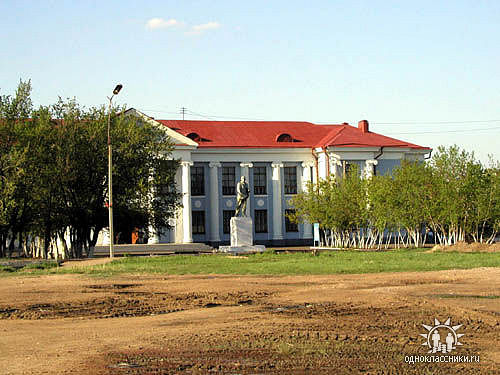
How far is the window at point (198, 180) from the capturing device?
207 ft

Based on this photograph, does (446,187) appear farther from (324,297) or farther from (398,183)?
(324,297)

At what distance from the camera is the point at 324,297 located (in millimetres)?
16719

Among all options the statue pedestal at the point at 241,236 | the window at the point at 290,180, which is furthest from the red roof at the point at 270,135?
the statue pedestal at the point at 241,236

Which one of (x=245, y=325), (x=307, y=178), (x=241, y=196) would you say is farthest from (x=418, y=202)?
(x=245, y=325)

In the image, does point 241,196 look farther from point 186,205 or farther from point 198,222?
point 198,222

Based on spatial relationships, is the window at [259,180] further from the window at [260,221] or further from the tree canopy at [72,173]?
the tree canopy at [72,173]

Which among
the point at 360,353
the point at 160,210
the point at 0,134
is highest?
the point at 0,134

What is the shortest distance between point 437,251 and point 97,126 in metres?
18.9

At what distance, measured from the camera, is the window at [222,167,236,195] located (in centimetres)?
6381

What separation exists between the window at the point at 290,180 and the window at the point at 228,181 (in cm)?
458

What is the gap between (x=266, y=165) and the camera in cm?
6462

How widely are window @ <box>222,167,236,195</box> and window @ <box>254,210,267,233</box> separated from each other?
2825 millimetres

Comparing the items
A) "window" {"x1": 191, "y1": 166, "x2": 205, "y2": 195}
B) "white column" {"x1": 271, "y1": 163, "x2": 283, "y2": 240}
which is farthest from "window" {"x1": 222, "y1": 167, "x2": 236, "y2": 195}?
"white column" {"x1": 271, "y1": 163, "x2": 283, "y2": 240}

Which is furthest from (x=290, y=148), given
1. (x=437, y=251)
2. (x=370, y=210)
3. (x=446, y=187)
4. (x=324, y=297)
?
(x=324, y=297)
